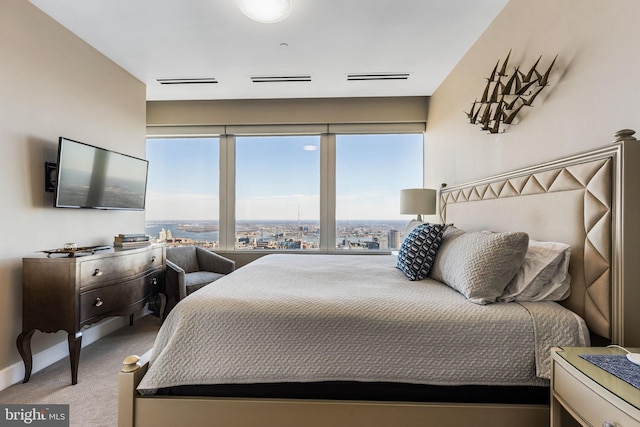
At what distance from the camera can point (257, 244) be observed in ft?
13.7

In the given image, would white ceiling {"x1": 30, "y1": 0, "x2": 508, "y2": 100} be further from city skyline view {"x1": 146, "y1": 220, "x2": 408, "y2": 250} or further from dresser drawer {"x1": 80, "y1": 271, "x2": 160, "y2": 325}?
dresser drawer {"x1": 80, "y1": 271, "x2": 160, "y2": 325}

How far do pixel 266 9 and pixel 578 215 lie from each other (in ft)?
7.65

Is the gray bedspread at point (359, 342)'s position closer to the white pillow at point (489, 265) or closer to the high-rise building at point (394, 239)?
the white pillow at point (489, 265)

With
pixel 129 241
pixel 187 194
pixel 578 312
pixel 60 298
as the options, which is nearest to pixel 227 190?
pixel 187 194

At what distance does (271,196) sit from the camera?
419 centimetres

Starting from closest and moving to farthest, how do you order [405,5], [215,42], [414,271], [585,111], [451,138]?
[585,111] → [414,271] → [405,5] → [215,42] → [451,138]

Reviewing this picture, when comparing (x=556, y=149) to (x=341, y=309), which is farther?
(x=556, y=149)

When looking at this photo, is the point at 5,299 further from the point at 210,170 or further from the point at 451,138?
the point at 451,138

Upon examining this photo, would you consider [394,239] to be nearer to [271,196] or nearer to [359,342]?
[271,196]

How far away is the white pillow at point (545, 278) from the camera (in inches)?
54.2

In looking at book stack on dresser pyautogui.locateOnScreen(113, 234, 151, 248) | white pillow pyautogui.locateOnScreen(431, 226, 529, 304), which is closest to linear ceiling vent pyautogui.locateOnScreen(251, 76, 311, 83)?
book stack on dresser pyautogui.locateOnScreen(113, 234, 151, 248)

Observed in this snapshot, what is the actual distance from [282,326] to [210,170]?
3.43 meters

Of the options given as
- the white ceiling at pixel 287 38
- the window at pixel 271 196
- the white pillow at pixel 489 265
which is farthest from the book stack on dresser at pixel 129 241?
the white pillow at pixel 489 265

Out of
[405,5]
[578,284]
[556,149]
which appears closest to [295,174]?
[405,5]
